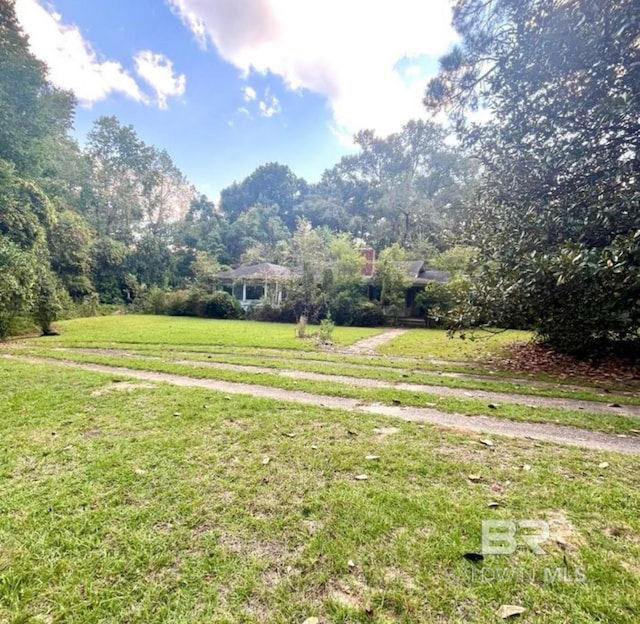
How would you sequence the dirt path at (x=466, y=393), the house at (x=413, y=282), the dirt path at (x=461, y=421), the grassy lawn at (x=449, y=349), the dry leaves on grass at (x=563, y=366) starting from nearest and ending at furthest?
the dirt path at (x=461, y=421) < the dirt path at (x=466, y=393) < the dry leaves on grass at (x=563, y=366) < the grassy lawn at (x=449, y=349) < the house at (x=413, y=282)

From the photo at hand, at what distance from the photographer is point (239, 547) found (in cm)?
203

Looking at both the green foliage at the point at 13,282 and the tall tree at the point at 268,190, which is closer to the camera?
the green foliage at the point at 13,282

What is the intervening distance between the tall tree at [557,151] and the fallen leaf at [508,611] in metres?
5.43

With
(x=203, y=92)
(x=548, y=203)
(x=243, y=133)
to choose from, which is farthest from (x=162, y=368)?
(x=243, y=133)

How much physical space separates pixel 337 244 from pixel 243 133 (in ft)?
35.7

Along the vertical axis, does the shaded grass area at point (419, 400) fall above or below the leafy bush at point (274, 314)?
below

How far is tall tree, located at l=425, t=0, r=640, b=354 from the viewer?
5.62m

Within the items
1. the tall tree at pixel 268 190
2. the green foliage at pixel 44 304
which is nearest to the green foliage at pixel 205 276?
the green foliage at pixel 44 304

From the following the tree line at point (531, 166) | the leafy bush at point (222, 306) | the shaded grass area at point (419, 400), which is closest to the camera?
the shaded grass area at point (419, 400)

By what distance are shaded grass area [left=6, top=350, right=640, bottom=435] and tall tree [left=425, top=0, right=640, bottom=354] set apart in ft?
8.06

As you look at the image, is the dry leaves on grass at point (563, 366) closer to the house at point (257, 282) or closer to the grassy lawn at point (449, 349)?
the grassy lawn at point (449, 349)

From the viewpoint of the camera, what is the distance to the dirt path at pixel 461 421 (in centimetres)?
363

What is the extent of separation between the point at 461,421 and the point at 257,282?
82.0ft

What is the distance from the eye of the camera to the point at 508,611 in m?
1.60
